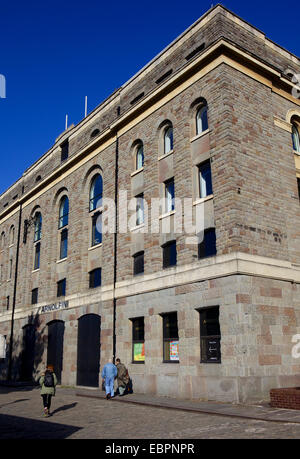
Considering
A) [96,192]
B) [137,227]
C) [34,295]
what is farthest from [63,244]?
[137,227]

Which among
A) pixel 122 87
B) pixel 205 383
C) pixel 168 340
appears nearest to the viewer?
pixel 205 383

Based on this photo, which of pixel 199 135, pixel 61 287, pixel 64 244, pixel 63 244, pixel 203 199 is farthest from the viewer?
pixel 63 244

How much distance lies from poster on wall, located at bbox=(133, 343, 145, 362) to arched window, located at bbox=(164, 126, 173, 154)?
9966 millimetres

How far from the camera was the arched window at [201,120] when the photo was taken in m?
20.7

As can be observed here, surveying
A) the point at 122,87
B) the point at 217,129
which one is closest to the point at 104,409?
the point at 217,129

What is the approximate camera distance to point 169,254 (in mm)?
21203

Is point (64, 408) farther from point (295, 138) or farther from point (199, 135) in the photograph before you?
point (295, 138)

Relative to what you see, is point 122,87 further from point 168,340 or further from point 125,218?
point 168,340

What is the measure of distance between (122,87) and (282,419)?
69.5 ft

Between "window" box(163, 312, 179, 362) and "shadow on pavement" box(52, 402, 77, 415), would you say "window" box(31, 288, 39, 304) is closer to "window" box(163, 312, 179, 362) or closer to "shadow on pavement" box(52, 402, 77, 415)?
"window" box(163, 312, 179, 362)

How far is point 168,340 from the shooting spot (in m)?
19.8

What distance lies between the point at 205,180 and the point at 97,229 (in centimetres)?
927

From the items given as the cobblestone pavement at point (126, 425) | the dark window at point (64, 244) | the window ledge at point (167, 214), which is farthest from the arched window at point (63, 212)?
the cobblestone pavement at point (126, 425)
